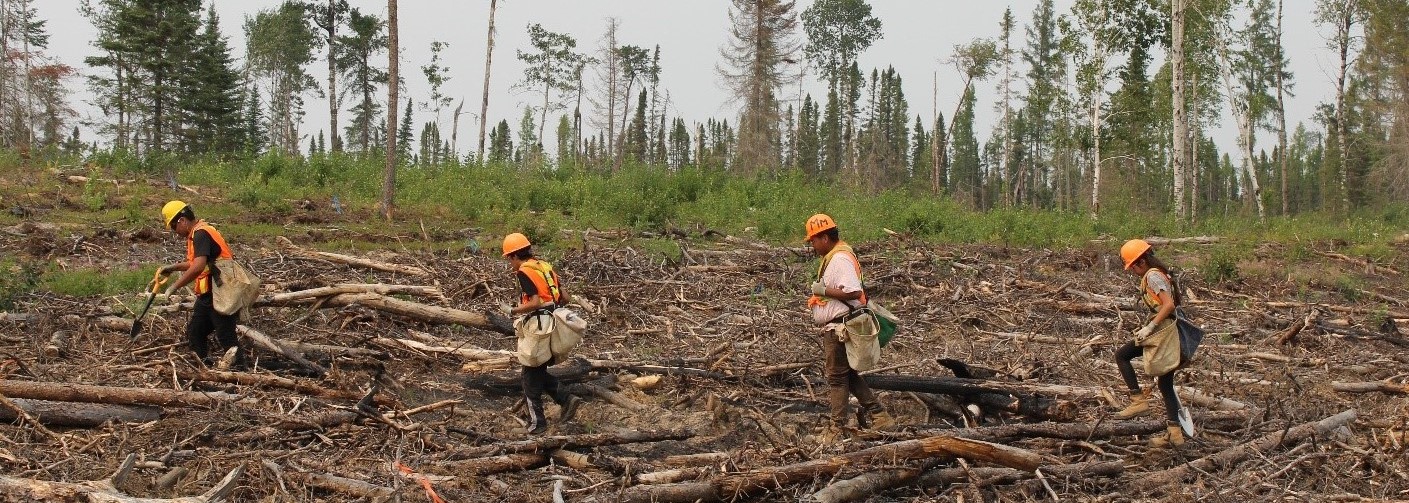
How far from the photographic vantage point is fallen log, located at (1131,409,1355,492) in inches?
212

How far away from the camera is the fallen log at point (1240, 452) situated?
5.38 m

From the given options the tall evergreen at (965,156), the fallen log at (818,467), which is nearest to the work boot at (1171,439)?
the fallen log at (818,467)

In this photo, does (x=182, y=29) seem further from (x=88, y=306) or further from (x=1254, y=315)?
(x=1254, y=315)

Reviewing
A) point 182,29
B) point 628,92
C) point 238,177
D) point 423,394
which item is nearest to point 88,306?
point 423,394

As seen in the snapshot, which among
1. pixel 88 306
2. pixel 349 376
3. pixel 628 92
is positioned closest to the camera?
pixel 349 376

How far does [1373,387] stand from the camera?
779 centimetres

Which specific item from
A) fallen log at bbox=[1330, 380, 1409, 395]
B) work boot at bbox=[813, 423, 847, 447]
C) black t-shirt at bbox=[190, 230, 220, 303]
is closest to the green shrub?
fallen log at bbox=[1330, 380, 1409, 395]

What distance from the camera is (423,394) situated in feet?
24.7

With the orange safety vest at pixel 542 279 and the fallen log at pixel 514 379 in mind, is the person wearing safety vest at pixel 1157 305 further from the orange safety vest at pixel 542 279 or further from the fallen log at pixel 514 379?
the fallen log at pixel 514 379

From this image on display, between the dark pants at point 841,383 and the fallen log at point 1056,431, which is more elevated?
the dark pants at point 841,383

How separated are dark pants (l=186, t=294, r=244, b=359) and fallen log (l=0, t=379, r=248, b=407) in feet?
3.73

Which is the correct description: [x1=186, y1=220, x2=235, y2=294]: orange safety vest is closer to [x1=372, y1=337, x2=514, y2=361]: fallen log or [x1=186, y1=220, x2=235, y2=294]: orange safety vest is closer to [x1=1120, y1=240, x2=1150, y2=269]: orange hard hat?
[x1=372, y1=337, x2=514, y2=361]: fallen log

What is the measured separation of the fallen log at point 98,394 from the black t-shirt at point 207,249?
1.22 meters

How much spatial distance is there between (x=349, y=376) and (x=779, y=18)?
2471 cm
